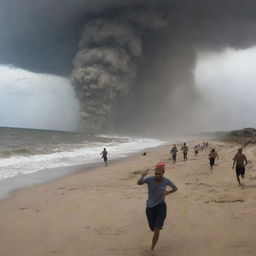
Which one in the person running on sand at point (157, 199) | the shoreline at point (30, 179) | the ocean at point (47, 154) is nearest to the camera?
the person running on sand at point (157, 199)

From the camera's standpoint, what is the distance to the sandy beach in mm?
7160

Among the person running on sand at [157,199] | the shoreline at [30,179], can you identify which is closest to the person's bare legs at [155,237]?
the person running on sand at [157,199]

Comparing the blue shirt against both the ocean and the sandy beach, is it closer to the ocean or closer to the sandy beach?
the sandy beach

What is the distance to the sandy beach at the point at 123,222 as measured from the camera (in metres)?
7.16

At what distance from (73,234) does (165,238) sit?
207cm

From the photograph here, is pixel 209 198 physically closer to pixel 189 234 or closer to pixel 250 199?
pixel 250 199

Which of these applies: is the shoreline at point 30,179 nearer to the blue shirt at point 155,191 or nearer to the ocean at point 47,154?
the ocean at point 47,154

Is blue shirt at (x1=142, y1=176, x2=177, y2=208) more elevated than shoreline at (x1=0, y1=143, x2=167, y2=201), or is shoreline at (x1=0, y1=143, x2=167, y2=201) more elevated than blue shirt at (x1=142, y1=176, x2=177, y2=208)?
blue shirt at (x1=142, y1=176, x2=177, y2=208)

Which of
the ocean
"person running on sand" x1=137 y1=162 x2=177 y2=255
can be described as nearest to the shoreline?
the ocean

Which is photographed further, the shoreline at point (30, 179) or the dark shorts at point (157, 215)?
the shoreline at point (30, 179)

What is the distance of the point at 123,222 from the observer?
360 inches

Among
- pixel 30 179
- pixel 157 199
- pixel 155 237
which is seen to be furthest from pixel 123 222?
pixel 30 179

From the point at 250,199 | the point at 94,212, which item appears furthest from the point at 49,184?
the point at 250,199

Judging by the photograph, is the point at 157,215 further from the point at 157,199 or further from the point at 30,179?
the point at 30,179
